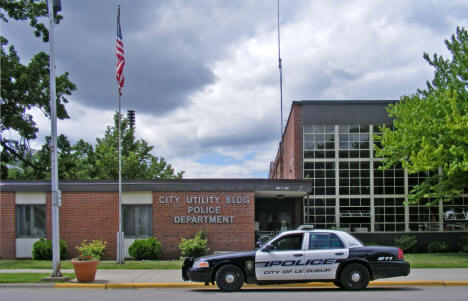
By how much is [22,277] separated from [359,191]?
19440 millimetres

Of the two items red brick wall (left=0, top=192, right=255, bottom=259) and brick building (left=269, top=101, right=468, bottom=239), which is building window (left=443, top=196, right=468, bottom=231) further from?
red brick wall (left=0, top=192, right=255, bottom=259)

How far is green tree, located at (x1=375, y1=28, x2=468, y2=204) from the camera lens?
2078 cm

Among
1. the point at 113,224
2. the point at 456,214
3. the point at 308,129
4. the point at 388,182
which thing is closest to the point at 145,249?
the point at 113,224

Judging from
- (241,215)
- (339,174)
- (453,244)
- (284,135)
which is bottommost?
(453,244)

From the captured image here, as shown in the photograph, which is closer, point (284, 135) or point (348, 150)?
point (348, 150)

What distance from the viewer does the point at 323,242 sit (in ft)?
41.4

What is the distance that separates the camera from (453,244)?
84.7 ft

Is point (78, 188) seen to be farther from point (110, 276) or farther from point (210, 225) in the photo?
point (110, 276)

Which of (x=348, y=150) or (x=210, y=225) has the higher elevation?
(x=348, y=150)

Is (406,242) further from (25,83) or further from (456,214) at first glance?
(25,83)

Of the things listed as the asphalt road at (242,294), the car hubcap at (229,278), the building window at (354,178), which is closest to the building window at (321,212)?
the building window at (354,178)

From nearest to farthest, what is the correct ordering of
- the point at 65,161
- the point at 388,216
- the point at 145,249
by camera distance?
the point at 145,249 → the point at 388,216 → the point at 65,161

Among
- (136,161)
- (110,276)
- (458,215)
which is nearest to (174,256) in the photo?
→ (110,276)

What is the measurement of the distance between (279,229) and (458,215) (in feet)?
33.1
